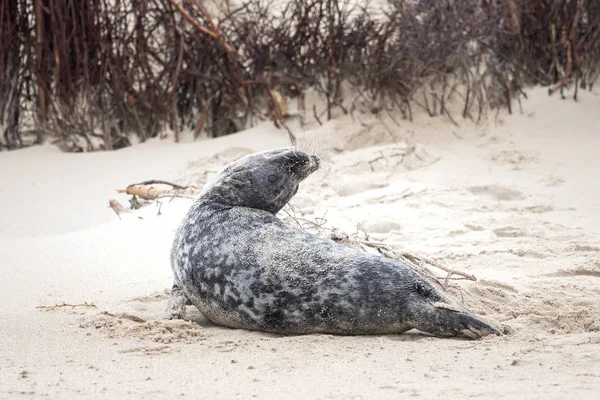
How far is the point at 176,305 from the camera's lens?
3805 mm

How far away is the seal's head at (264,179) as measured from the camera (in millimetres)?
3893

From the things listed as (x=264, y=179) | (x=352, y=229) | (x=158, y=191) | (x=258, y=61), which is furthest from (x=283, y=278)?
(x=258, y=61)

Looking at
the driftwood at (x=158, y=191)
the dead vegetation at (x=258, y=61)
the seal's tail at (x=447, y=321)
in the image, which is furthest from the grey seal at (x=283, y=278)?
the dead vegetation at (x=258, y=61)

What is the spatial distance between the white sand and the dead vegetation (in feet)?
1.03

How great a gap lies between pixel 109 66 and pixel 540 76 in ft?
14.2

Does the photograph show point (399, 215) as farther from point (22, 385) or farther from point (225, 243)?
point (22, 385)

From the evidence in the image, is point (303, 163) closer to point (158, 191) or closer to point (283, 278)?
point (283, 278)

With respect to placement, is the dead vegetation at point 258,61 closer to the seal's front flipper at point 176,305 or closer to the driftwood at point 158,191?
the driftwood at point 158,191

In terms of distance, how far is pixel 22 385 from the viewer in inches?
111

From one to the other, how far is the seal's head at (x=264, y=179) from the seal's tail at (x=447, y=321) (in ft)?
3.00

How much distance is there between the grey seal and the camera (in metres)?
3.42

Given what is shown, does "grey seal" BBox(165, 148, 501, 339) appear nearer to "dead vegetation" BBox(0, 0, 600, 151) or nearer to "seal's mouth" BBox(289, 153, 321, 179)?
"seal's mouth" BBox(289, 153, 321, 179)

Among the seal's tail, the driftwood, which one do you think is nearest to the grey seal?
the seal's tail

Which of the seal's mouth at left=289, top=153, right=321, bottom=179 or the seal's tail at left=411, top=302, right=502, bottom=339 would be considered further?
the seal's mouth at left=289, top=153, right=321, bottom=179
